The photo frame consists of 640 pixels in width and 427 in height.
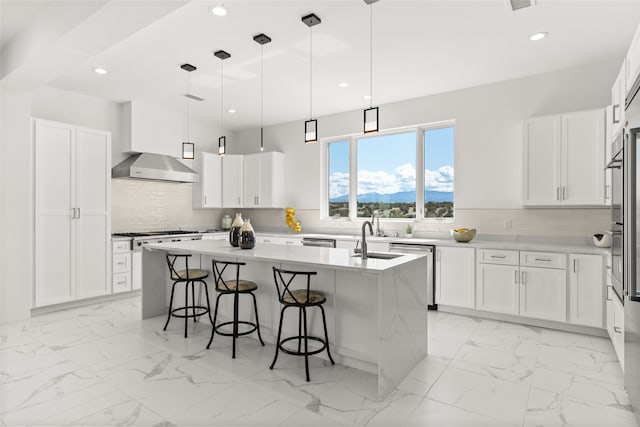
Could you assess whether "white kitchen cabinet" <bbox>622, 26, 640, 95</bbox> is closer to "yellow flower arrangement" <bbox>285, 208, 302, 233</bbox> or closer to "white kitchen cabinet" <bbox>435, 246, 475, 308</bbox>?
"white kitchen cabinet" <bbox>435, 246, 475, 308</bbox>

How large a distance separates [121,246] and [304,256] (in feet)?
11.0

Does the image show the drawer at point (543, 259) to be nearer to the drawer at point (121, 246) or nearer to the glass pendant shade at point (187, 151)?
the glass pendant shade at point (187, 151)

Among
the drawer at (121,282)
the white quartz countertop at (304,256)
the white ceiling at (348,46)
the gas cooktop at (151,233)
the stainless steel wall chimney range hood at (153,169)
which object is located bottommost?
the drawer at (121,282)

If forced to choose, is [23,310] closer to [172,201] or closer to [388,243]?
[172,201]

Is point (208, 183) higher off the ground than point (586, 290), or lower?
higher

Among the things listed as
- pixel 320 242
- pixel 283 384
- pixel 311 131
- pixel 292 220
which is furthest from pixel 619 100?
pixel 292 220

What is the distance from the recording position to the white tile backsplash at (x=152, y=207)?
5.68 metres

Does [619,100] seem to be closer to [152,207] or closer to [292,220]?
[292,220]

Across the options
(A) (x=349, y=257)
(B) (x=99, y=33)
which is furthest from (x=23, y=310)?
(A) (x=349, y=257)

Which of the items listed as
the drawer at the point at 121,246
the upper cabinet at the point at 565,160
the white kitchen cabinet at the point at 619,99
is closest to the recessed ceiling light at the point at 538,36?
the white kitchen cabinet at the point at 619,99

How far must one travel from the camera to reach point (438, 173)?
5.41 metres

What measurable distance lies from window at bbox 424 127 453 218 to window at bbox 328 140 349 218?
4.55ft

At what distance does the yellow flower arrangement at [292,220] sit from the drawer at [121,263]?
2.54m

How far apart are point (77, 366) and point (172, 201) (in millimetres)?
3754
